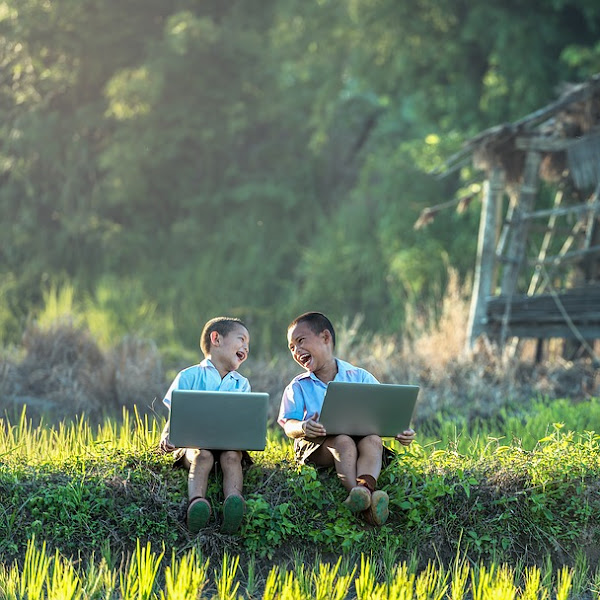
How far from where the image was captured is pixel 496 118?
A: 20031 millimetres

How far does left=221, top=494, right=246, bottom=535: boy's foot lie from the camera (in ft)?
18.5

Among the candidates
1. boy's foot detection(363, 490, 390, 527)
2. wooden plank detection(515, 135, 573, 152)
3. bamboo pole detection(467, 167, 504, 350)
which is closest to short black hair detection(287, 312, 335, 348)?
boy's foot detection(363, 490, 390, 527)

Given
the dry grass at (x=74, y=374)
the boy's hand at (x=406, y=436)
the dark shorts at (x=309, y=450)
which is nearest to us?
the boy's hand at (x=406, y=436)

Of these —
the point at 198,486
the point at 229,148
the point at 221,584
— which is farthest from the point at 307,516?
the point at 229,148

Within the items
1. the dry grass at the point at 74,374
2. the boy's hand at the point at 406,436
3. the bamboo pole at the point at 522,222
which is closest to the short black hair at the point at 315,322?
the boy's hand at the point at 406,436

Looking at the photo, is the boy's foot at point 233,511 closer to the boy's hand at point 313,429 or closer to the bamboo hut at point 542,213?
the boy's hand at point 313,429

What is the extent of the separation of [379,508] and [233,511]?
0.71 metres

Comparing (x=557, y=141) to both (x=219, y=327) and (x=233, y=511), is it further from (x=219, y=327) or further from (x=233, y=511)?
(x=233, y=511)

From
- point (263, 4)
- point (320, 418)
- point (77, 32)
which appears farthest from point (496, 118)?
point (320, 418)

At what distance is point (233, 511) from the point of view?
563 cm

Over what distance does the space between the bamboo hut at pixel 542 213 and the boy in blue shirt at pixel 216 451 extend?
7.35 metres

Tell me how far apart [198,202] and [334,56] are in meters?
4.15

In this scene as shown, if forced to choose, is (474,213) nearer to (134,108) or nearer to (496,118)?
(496,118)

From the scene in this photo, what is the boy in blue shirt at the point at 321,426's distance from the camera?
586 centimetres
